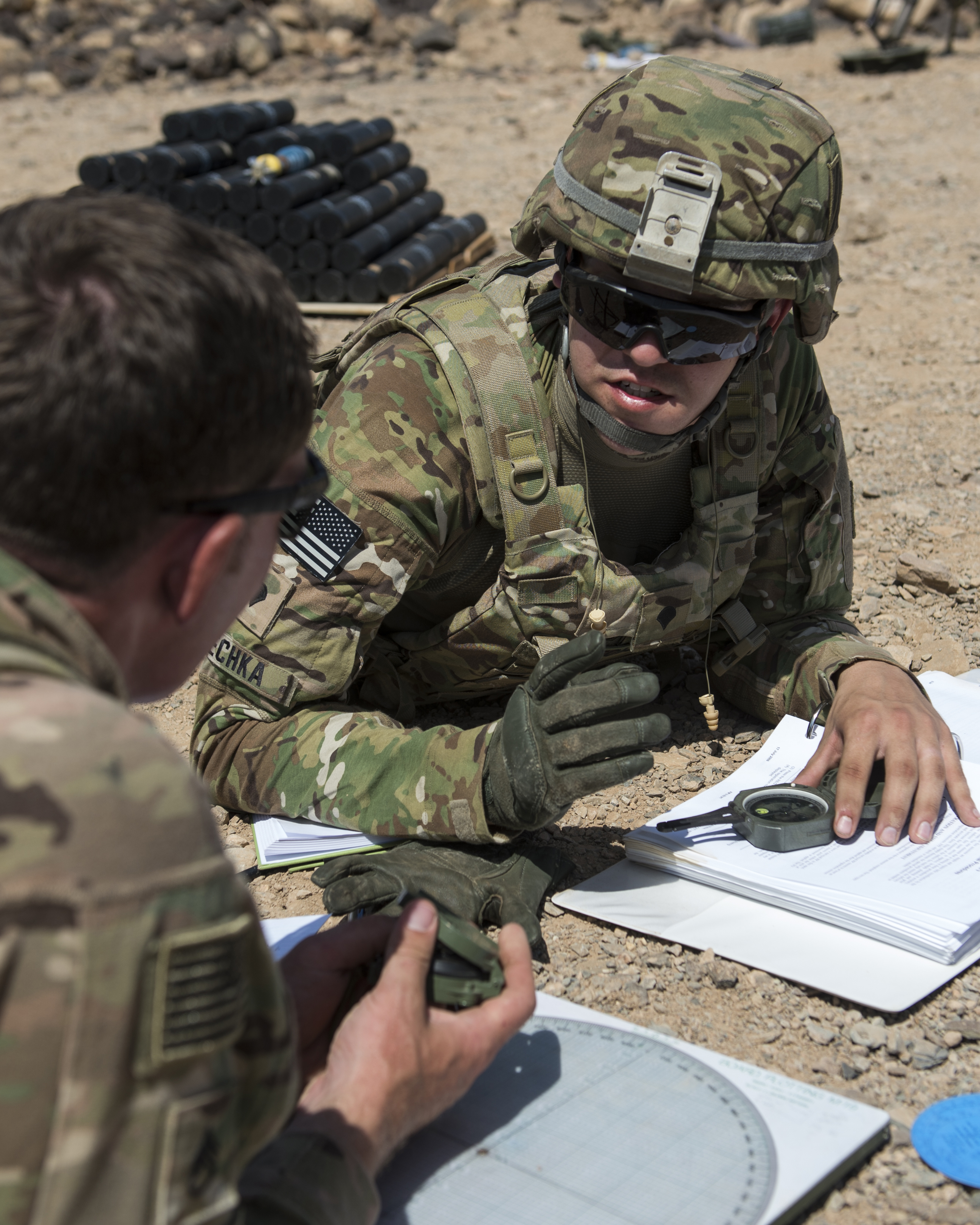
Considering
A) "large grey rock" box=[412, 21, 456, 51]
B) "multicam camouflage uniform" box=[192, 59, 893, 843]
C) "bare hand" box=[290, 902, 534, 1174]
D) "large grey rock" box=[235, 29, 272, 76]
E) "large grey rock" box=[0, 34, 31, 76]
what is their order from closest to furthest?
"bare hand" box=[290, 902, 534, 1174] → "multicam camouflage uniform" box=[192, 59, 893, 843] → "large grey rock" box=[235, 29, 272, 76] → "large grey rock" box=[0, 34, 31, 76] → "large grey rock" box=[412, 21, 456, 51]

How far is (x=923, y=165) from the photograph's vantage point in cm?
991

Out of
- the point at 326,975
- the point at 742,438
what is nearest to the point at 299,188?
the point at 742,438

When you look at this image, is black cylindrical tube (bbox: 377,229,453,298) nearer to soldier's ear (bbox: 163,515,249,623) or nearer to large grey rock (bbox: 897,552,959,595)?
large grey rock (bbox: 897,552,959,595)

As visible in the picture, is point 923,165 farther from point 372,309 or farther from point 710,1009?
point 710,1009

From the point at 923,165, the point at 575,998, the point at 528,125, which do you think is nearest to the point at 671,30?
the point at 528,125

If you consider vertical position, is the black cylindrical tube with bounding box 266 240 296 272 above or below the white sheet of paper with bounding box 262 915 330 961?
below

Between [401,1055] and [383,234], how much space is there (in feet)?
20.2

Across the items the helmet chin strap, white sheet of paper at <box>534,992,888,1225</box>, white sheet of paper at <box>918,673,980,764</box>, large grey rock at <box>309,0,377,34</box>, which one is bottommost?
large grey rock at <box>309,0,377,34</box>

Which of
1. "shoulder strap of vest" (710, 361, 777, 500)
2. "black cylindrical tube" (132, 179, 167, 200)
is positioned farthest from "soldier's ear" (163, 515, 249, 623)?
"black cylindrical tube" (132, 179, 167, 200)

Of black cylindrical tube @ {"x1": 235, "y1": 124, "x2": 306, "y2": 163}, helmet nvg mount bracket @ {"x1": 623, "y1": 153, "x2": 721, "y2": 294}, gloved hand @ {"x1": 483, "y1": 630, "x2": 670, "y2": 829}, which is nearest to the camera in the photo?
gloved hand @ {"x1": 483, "y1": 630, "x2": 670, "y2": 829}

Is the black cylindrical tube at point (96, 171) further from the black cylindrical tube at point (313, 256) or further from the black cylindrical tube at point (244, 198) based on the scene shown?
the black cylindrical tube at point (313, 256)

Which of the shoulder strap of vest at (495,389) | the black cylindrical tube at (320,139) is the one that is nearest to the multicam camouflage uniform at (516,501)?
the shoulder strap of vest at (495,389)

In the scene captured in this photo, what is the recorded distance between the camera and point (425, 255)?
7117mm

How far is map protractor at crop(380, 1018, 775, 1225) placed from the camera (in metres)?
1.66
